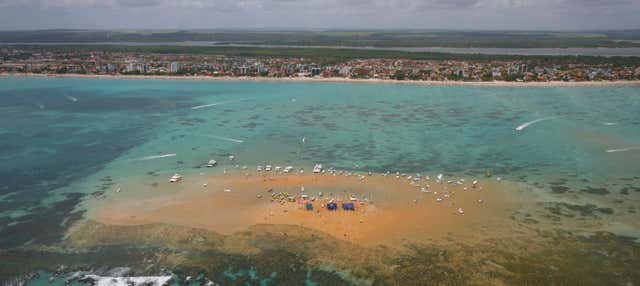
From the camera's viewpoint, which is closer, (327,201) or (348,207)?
(348,207)

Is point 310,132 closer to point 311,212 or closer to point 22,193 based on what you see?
point 311,212

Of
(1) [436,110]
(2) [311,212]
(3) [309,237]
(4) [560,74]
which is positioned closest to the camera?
(3) [309,237]

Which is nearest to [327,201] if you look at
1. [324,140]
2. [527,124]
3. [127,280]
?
[127,280]

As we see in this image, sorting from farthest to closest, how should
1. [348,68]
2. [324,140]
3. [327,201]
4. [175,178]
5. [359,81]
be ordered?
[348,68], [359,81], [324,140], [175,178], [327,201]

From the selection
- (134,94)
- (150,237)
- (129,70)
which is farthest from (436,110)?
(129,70)

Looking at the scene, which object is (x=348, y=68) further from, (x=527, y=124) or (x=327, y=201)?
(x=327, y=201)

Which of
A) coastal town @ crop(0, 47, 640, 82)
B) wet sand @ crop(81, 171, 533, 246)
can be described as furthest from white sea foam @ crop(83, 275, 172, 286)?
coastal town @ crop(0, 47, 640, 82)

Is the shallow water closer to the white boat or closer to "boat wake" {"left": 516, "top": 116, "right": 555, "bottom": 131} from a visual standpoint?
"boat wake" {"left": 516, "top": 116, "right": 555, "bottom": 131}
